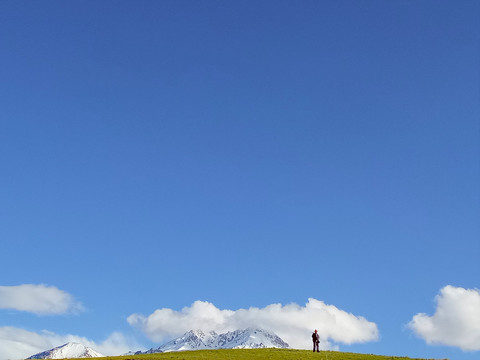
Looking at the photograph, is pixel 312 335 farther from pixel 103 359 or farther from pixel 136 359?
pixel 103 359

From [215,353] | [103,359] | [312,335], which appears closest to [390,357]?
[312,335]

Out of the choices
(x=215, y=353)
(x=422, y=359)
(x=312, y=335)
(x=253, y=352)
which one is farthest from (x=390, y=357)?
(x=215, y=353)

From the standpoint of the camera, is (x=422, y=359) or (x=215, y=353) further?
(x=215, y=353)

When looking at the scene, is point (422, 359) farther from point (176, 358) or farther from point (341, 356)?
point (176, 358)

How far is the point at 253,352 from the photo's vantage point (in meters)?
70.8

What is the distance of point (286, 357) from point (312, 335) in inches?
236

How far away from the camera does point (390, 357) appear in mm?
64938

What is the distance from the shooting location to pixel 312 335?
68812 millimetres

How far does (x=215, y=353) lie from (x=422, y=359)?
27130 mm

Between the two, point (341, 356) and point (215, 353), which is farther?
point (215, 353)

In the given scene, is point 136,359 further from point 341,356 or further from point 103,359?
point 341,356

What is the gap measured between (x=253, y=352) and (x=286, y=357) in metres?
7.57

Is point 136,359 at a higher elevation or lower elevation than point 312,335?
lower


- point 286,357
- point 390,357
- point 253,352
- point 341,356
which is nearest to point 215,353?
point 253,352
